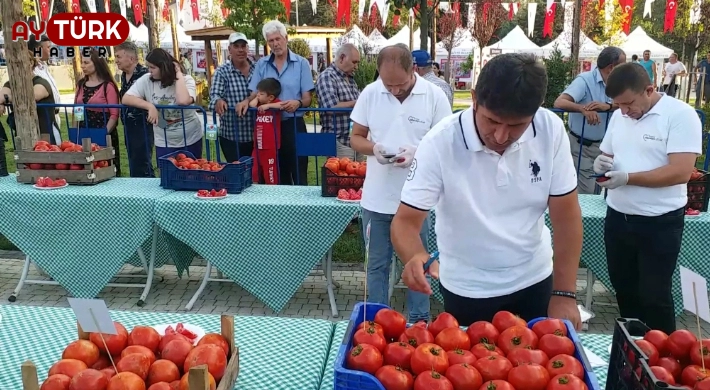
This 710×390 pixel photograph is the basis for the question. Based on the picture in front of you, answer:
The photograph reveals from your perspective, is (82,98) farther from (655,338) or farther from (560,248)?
(655,338)

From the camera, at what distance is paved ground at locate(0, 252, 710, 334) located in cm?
473

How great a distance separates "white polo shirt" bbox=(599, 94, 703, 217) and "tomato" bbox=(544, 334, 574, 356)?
71.1 inches

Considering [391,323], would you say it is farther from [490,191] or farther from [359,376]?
[490,191]

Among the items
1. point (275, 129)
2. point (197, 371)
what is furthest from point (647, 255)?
point (275, 129)

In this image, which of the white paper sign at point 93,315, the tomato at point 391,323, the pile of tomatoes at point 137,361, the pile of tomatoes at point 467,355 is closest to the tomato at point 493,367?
the pile of tomatoes at point 467,355

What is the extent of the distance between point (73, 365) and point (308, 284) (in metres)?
3.75

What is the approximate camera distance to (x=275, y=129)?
19.2ft

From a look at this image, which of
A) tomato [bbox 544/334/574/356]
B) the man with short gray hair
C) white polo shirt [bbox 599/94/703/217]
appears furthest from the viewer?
the man with short gray hair

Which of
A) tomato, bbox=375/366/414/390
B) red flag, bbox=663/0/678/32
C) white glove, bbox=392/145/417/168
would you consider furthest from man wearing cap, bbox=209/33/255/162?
red flag, bbox=663/0/678/32

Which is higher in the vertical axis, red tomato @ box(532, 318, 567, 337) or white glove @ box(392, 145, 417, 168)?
white glove @ box(392, 145, 417, 168)

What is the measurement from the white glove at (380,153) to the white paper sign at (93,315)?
1989 mm

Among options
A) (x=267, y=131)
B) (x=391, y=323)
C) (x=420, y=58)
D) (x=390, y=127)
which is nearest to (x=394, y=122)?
(x=390, y=127)

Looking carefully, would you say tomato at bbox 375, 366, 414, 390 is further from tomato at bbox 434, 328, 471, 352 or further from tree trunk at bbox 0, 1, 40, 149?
tree trunk at bbox 0, 1, 40, 149

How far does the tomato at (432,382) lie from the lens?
1.43 meters
